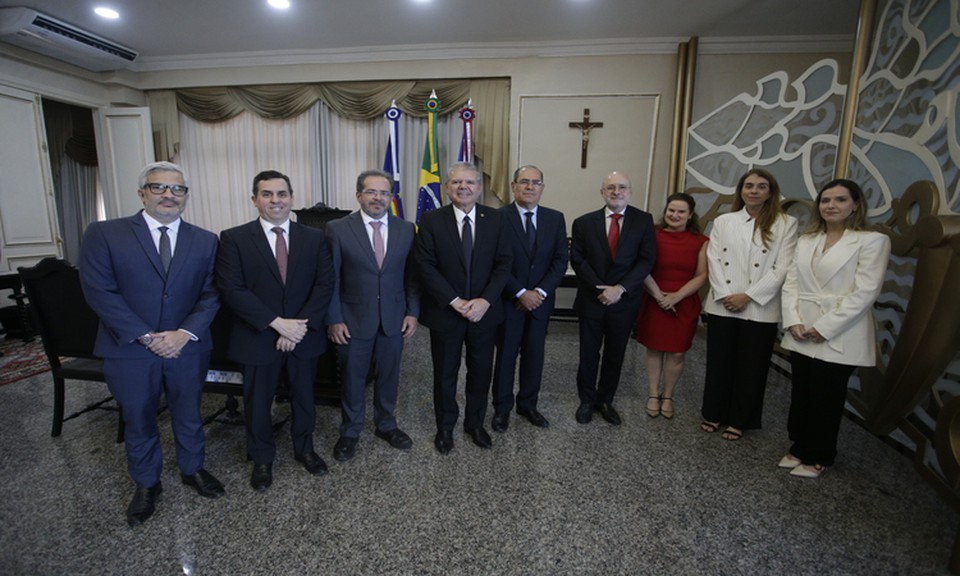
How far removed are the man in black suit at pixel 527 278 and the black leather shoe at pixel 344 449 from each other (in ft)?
2.58

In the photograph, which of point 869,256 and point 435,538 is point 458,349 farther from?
point 869,256

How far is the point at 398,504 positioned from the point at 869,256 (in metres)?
2.34

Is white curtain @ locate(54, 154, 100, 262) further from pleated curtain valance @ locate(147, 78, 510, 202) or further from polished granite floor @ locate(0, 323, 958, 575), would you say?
polished granite floor @ locate(0, 323, 958, 575)

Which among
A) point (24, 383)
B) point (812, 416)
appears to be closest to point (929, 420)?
point (812, 416)

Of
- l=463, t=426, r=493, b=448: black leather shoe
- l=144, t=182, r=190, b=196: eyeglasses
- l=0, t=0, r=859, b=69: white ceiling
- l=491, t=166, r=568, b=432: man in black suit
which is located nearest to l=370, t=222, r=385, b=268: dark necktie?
l=491, t=166, r=568, b=432: man in black suit

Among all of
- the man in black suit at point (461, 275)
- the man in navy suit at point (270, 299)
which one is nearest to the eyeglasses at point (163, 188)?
the man in navy suit at point (270, 299)

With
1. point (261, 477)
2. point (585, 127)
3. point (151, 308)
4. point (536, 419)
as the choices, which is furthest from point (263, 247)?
point (585, 127)

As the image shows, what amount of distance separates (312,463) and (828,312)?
252 cm

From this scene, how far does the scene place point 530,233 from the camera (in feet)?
7.59

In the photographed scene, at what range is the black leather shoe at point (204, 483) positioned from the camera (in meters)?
1.85

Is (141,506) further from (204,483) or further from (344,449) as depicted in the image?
(344,449)

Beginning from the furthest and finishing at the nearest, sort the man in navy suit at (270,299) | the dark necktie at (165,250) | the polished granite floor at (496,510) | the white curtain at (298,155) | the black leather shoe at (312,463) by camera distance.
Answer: the white curtain at (298,155) < the black leather shoe at (312,463) < the man in navy suit at (270,299) < the dark necktie at (165,250) < the polished granite floor at (496,510)

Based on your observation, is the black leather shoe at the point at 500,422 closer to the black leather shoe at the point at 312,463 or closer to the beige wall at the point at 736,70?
the black leather shoe at the point at 312,463

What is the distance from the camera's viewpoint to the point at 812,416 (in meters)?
2.03
